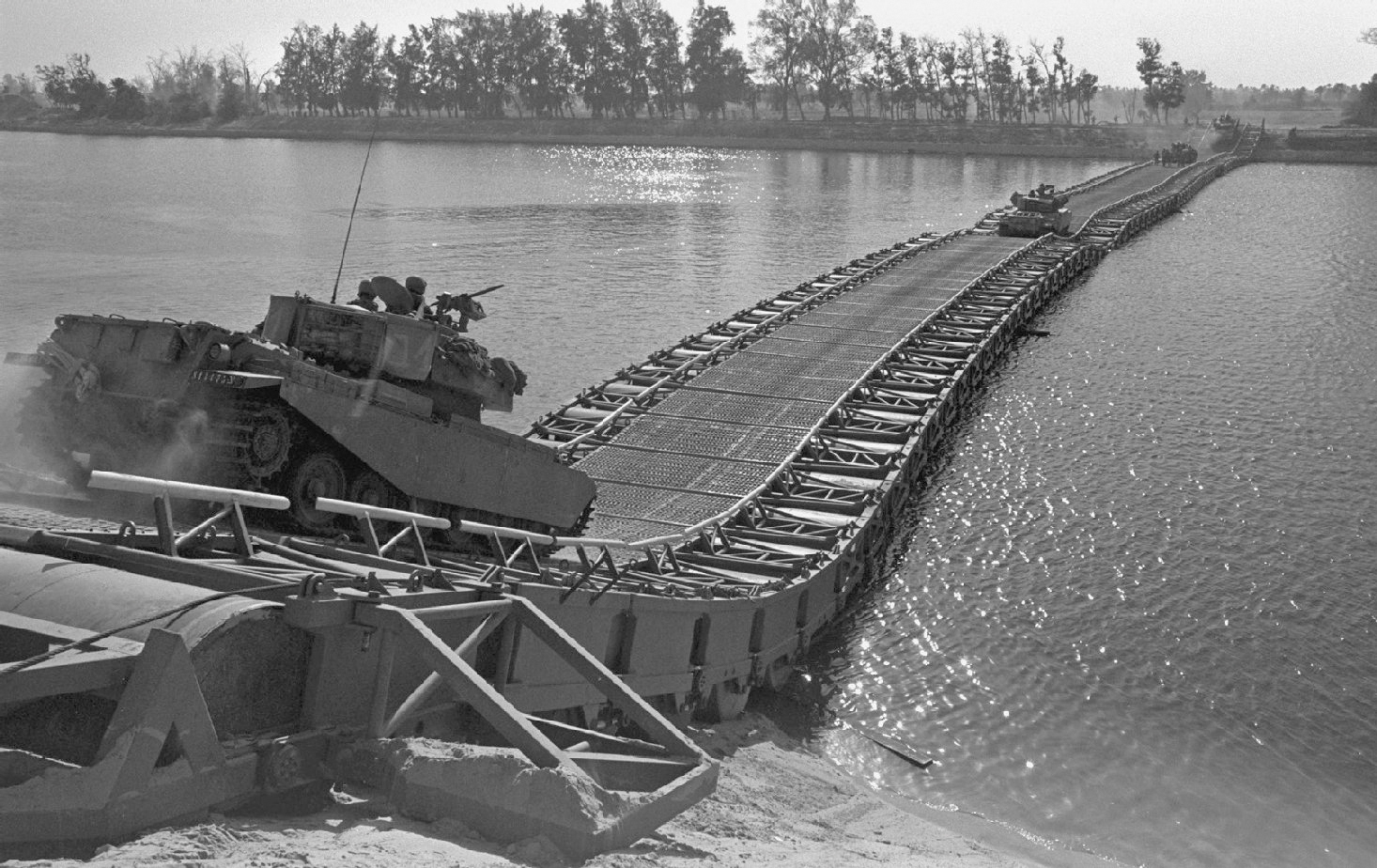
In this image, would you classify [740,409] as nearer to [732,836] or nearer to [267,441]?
[267,441]

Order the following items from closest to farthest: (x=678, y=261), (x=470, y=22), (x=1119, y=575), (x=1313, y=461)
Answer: (x=1119, y=575)
(x=1313, y=461)
(x=678, y=261)
(x=470, y=22)

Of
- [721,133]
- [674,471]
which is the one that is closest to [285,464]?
[674,471]

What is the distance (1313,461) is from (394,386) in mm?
21251

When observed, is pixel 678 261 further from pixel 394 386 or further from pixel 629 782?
pixel 629 782

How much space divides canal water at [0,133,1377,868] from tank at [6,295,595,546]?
114 cm

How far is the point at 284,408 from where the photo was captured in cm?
1681

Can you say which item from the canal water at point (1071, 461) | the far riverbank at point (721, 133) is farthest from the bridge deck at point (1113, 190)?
the far riverbank at point (721, 133)

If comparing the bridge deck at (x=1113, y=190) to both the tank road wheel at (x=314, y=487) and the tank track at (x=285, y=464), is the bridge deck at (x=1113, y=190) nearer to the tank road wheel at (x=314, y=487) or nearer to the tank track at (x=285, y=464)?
the tank track at (x=285, y=464)

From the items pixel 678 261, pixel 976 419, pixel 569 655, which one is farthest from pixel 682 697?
pixel 678 261

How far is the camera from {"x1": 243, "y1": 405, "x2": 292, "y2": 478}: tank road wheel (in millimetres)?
16484

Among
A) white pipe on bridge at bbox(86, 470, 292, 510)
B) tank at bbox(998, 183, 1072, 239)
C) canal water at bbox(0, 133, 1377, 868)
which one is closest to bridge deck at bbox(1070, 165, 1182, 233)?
tank at bbox(998, 183, 1072, 239)

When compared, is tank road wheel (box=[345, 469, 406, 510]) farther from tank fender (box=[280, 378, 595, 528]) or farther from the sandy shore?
the sandy shore

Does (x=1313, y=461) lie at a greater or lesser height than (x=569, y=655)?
lesser

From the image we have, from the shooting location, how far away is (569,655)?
1022 cm
